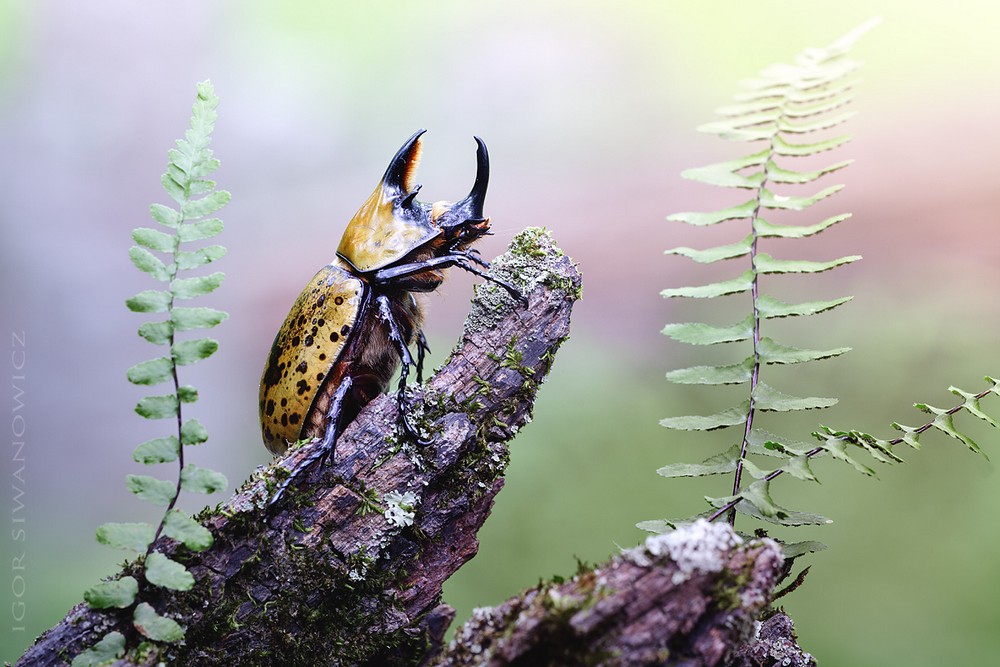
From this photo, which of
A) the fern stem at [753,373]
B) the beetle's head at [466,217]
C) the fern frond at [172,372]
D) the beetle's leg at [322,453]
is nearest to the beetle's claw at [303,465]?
the beetle's leg at [322,453]

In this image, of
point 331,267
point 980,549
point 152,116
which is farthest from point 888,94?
point 152,116

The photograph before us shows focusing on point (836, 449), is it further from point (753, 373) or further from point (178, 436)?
point (178, 436)

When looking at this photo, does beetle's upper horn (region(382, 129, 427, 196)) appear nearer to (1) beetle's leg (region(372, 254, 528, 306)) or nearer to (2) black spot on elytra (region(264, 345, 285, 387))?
(1) beetle's leg (region(372, 254, 528, 306))

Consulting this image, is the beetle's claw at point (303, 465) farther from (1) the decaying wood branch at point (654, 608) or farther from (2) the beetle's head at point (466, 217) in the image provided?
(2) the beetle's head at point (466, 217)

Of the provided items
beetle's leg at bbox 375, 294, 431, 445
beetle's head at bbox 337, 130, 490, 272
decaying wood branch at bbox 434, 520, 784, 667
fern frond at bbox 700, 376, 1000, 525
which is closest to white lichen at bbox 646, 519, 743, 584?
decaying wood branch at bbox 434, 520, 784, 667

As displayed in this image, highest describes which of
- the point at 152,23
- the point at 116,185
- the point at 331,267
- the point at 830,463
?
the point at 152,23

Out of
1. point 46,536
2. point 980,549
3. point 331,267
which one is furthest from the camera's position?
point 46,536

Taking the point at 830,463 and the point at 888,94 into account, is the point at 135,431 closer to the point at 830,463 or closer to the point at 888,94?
the point at 830,463

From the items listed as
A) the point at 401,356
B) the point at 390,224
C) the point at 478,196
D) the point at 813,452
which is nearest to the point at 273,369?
the point at 401,356
